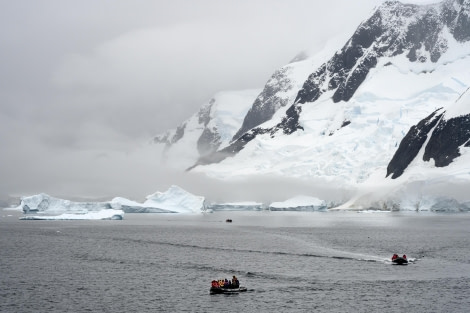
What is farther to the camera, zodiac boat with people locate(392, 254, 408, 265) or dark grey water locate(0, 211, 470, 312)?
zodiac boat with people locate(392, 254, 408, 265)

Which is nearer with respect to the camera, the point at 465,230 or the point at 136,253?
the point at 136,253

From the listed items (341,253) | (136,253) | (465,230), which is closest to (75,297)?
(136,253)

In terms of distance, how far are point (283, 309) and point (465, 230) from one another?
92.9 m

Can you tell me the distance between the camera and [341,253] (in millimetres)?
89938

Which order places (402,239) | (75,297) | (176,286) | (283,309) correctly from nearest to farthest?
(283,309) → (75,297) → (176,286) → (402,239)

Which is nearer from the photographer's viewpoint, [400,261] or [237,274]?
[237,274]

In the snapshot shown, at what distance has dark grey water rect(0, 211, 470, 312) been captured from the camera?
53.8m

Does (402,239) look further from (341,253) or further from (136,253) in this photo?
(136,253)

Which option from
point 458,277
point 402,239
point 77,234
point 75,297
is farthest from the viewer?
point 77,234

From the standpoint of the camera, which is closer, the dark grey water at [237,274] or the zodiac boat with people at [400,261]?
the dark grey water at [237,274]

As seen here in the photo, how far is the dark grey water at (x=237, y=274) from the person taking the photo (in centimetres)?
5378

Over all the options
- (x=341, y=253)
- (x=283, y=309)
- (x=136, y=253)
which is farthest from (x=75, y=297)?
(x=341, y=253)

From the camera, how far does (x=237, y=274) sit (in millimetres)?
70250

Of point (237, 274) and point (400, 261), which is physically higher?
point (400, 261)
